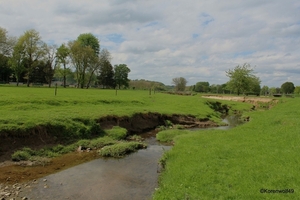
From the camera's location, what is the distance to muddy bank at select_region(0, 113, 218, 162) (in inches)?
556

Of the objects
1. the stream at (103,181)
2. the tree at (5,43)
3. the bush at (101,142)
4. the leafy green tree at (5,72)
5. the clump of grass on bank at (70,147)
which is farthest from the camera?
the leafy green tree at (5,72)

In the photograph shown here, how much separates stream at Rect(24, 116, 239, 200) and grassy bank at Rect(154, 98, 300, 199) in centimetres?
108

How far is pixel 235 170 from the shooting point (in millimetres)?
9211

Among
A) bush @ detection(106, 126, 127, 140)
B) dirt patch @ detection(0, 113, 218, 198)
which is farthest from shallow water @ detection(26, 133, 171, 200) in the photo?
bush @ detection(106, 126, 127, 140)

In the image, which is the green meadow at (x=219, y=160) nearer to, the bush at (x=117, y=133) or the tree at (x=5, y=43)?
the bush at (x=117, y=133)

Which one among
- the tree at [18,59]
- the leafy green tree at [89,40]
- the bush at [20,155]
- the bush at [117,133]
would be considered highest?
the leafy green tree at [89,40]

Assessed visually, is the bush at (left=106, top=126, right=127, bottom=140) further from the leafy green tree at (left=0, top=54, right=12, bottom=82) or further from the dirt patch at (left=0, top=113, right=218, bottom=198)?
the leafy green tree at (left=0, top=54, right=12, bottom=82)

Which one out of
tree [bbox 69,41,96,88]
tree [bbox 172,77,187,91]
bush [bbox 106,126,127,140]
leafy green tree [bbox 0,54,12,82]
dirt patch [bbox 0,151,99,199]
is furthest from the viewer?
tree [bbox 172,77,187,91]

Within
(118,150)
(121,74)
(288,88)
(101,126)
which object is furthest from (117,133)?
(288,88)

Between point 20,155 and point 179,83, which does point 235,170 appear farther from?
point 179,83

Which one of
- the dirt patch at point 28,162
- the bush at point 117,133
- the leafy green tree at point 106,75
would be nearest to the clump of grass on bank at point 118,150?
the dirt patch at point 28,162

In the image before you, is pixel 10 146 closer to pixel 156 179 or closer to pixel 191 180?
pixel 156 179

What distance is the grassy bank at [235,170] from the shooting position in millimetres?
7621

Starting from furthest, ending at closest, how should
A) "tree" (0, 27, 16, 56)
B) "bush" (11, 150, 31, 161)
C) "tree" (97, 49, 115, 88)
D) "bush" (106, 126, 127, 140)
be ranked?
"tree" (97, 49, 115, 88)
"tree" (0, 27, 16, 56)
"bush" (106, 126, 127, 140)
"bush" (11, 150, 31, 161)
